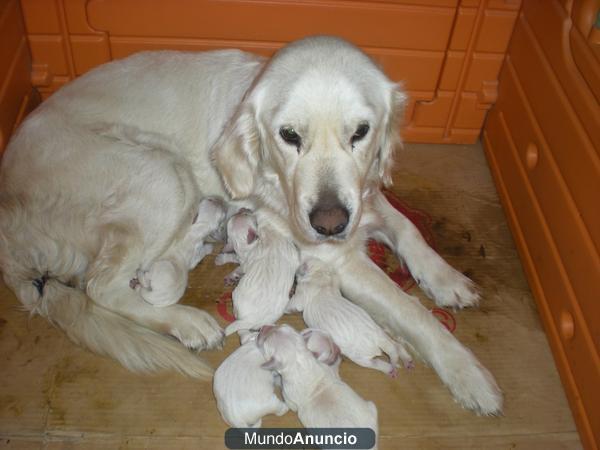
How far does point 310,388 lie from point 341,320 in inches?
12.1

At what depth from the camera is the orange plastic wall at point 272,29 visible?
3072 mm

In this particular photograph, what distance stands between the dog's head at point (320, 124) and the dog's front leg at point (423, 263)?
531mm

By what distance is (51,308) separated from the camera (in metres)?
2.48

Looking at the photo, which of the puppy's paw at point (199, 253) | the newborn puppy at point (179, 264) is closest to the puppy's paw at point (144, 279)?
the newborn puppy at point (179, 264)

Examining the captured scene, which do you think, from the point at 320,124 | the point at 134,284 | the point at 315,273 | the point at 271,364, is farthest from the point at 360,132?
the point at 134,284

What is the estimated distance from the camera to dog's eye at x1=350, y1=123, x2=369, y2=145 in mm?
2233

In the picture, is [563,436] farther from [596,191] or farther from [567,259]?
[596,191]

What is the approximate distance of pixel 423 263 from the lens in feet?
9.30

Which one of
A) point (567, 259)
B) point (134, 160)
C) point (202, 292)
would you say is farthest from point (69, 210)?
point (567, 259)

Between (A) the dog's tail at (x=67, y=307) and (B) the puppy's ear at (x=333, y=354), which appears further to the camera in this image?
(A) the dog's tail at (x=67, y=307)

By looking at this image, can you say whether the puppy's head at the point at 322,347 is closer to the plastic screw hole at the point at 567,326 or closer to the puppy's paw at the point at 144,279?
the puppy's paw at the point at 144,279

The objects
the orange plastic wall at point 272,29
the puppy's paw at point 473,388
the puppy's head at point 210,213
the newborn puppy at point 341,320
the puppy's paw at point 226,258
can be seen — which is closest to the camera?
the newborn puppy at point 341,320

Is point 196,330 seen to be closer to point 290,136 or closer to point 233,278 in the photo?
point 233,278

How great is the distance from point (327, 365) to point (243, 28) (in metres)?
1.89
